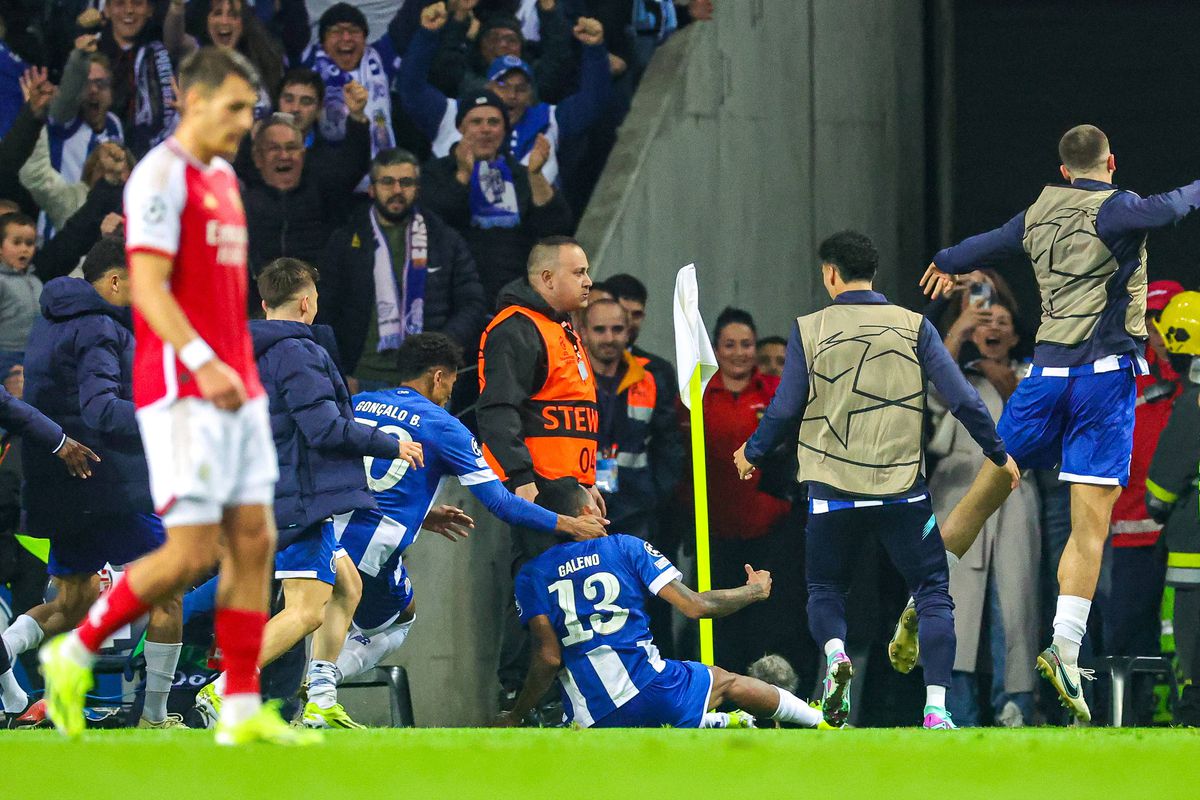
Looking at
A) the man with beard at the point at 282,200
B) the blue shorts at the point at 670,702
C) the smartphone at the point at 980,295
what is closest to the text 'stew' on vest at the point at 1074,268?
the blue shorts at the point at 670,702

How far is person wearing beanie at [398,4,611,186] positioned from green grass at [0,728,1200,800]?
7.10 metres

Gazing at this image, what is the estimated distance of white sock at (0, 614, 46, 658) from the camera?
339 inches

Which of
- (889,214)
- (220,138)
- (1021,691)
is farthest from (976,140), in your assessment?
(220,138)

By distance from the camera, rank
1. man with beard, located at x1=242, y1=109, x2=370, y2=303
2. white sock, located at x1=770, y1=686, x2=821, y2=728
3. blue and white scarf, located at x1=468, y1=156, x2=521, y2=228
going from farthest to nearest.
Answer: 1. blue and white scarf, located at x1=468, y1=156, x2=521, y2=228
2. man with beard, located at x1=242, y1=109, x2=370, y2=303
3. white sock, located at x1=770, y1=686, x2=821, y2=728

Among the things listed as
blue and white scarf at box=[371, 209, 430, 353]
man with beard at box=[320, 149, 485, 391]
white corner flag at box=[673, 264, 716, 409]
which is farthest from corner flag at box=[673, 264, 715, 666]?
blue and white scarf at box=[371, 209, 430, 353]

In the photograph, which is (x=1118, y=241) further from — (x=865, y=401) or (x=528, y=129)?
(x=528, y=129)

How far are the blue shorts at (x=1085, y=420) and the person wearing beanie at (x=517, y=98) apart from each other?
185 inches

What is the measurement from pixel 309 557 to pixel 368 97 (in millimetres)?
4892

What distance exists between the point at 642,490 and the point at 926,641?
296 centimetres

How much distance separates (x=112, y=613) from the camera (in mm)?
5250

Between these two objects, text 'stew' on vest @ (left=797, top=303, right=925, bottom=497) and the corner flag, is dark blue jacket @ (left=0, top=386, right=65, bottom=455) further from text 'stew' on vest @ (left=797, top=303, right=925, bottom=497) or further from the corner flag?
text 'stew' on vest @ (left=797, top=303, right=925, bottom=497)

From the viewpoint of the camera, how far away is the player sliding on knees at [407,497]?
831cm

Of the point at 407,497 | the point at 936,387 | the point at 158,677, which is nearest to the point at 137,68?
the point at 407,497

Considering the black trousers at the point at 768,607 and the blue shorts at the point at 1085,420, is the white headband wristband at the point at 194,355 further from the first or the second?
Result: the black trousers at the point at 768,607
